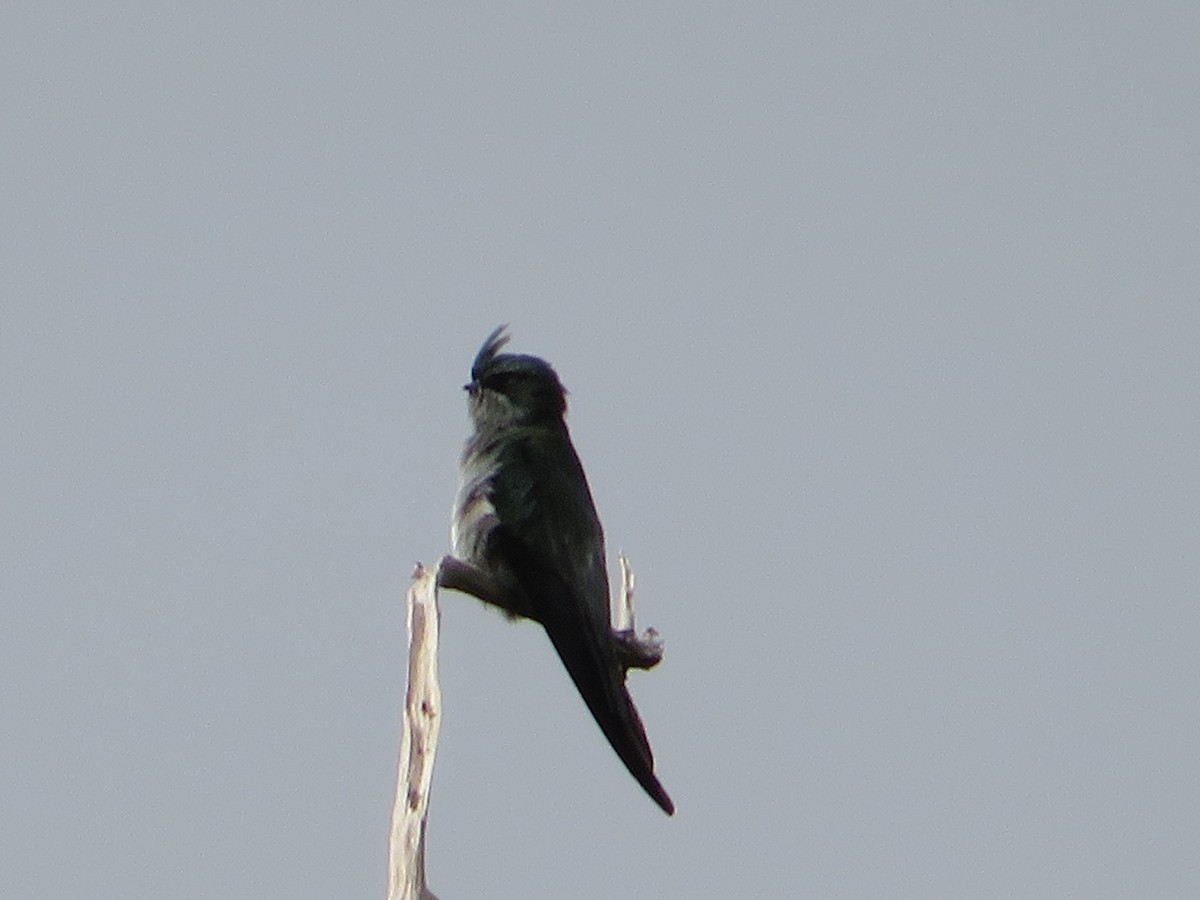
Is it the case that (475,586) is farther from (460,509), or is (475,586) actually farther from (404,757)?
(404,757)

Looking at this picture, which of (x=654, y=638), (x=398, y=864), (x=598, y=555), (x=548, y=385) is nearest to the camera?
(x=398, y=864)

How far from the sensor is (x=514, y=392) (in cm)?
870

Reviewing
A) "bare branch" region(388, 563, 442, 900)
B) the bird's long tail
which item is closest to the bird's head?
the bird's long tail

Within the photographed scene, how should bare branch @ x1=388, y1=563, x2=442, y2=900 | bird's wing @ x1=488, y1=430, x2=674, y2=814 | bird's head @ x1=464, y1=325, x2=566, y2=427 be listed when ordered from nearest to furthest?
bare branch @ x1=388, y1=563, x2=442, y2=900 < bird's wing @ x1=488, y1=430, x2=674, y2=814 < bird's head @ x1=464, y1=325, x2=566, y2=427

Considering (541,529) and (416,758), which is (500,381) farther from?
(416,758)

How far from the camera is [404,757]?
4.48 metres

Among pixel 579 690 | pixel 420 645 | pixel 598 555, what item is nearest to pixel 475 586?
pixel 579 690

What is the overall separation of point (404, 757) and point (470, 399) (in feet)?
14.6

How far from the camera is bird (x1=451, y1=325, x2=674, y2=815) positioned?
7.24 meters

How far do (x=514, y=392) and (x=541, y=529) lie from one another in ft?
3.20

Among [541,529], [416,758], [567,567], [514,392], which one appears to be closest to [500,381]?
[514,392]

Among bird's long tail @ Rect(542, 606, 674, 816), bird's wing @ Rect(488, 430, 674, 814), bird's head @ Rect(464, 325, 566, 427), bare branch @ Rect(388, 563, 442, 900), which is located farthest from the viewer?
bird's head @ Rect(464, 325, 566, 427)

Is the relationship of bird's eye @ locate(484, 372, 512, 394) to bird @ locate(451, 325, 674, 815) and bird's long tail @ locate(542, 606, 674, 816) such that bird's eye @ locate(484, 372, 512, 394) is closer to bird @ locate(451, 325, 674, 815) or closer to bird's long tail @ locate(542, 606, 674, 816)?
bird @ locate(451, 325, 674, 815)

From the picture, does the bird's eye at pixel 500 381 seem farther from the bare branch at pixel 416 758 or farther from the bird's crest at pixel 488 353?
the bare branch at pixel 416 758
